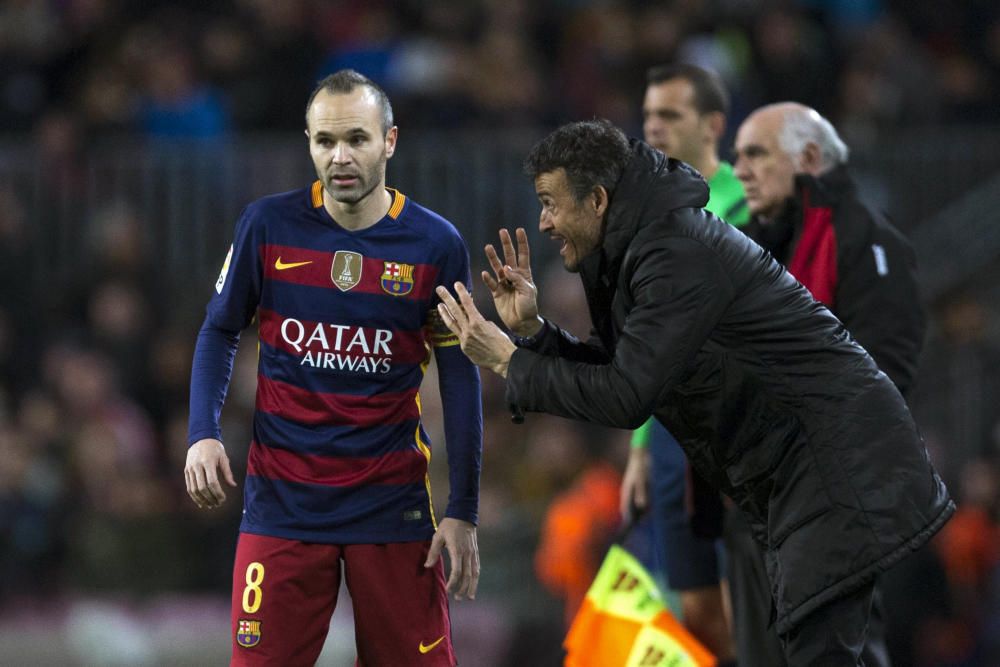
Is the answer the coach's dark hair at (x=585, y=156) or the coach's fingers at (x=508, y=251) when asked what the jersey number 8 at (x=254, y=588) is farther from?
the coach's dark hair at (x=585, y=156)

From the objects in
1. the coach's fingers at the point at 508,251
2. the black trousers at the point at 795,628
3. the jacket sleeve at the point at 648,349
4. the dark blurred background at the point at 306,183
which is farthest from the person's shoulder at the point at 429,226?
the dark blurred background at the point at 306,183

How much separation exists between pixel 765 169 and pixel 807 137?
184 millimetres

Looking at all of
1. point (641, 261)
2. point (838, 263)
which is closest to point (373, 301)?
point (641, 261)

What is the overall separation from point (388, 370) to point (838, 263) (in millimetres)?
1520

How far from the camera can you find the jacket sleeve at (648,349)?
414cm

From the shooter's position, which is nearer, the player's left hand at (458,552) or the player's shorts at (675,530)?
the player's left hand at (458,552)

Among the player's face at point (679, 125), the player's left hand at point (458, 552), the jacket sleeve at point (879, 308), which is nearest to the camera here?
the player's left hand at point (458, 552)

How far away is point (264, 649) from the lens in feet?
15.3

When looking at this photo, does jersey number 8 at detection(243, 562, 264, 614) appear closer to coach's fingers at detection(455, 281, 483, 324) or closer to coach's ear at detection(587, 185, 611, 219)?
coach's fingers at detection(455, 281, 483, 324)

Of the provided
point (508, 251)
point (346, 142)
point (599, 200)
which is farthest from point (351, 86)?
point (599, 200)

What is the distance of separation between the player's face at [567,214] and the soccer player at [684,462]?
5.27 ft

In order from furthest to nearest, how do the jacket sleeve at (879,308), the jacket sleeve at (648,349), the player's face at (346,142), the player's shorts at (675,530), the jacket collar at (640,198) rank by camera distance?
the player's shorts at (675,530), the jacket sleeve at (879,308), the player's face at (346,142), the jacket collar at (640,198), the jacket sleeve at (648,349)

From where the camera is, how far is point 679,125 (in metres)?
6.14

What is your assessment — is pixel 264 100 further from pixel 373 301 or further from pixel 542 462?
pixel 373 301
